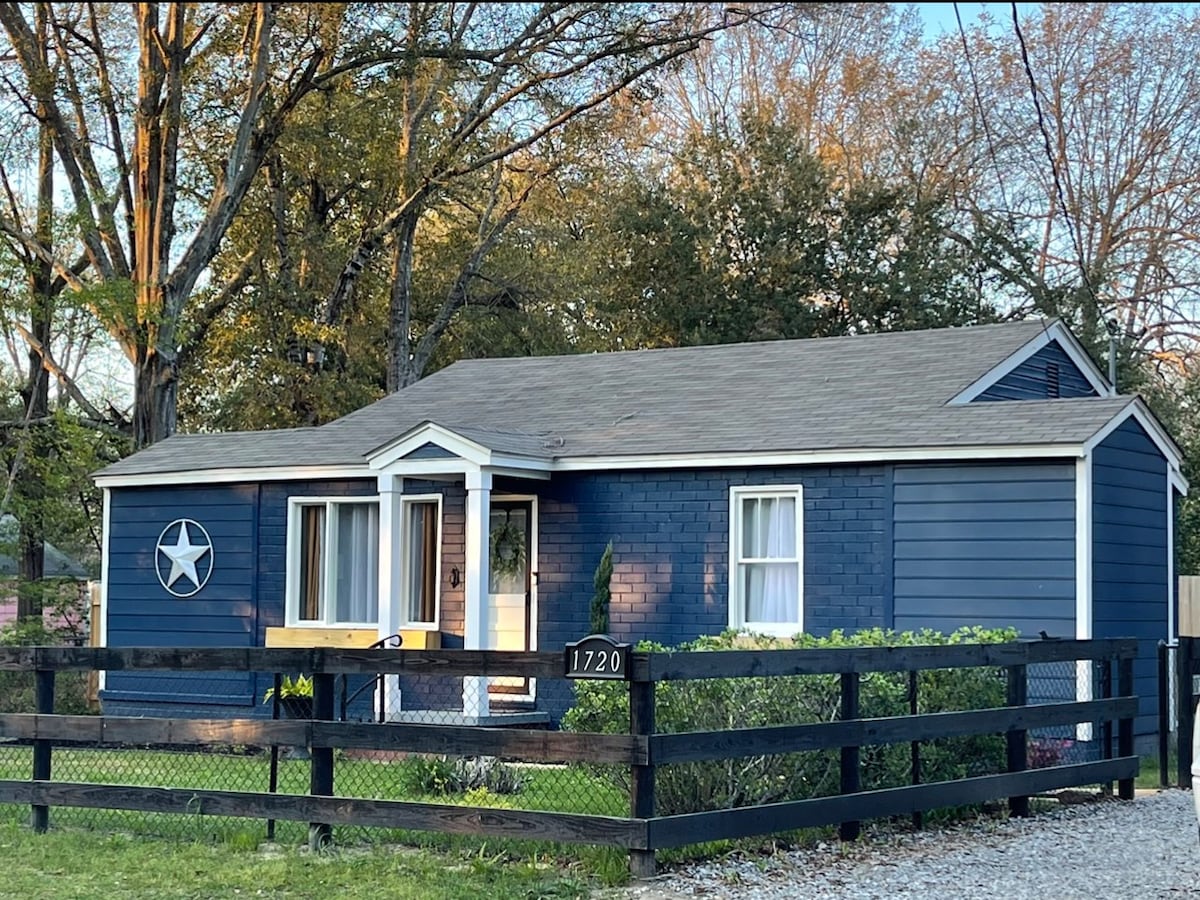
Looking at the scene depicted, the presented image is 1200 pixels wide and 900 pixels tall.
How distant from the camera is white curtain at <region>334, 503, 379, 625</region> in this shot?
17.0 m

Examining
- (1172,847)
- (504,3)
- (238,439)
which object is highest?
(504,3)

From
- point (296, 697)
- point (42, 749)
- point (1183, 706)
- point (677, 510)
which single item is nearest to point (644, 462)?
point (677, 510)

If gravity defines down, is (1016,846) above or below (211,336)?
below

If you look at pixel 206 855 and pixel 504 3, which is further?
pixel 504 3

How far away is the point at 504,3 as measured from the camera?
24359 mm

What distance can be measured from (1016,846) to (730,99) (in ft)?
93.0

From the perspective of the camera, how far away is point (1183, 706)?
475 inches

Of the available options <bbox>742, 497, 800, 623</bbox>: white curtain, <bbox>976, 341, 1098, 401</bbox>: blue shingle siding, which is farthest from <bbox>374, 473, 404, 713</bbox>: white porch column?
<bbox>976, 341, 1098, 401</bbox>: blue shingle siding

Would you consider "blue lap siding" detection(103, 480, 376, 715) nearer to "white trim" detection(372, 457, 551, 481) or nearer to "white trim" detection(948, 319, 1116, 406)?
"white trim" detection(372, 457, 551, 481)

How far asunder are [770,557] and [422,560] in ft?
13.0

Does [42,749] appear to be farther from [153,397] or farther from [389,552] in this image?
[153,397]

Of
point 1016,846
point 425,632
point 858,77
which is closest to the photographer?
point 1016,846

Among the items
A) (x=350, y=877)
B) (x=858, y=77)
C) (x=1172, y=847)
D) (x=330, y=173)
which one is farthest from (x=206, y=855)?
(x=858, y=77)

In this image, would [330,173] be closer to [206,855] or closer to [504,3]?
[504,3]
